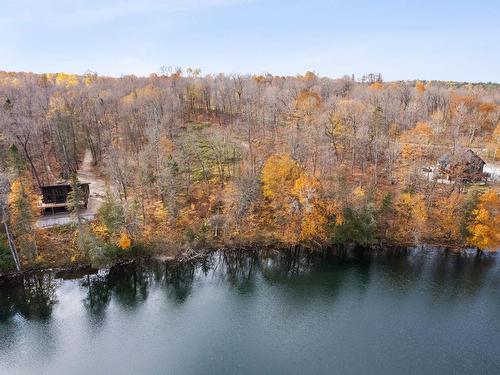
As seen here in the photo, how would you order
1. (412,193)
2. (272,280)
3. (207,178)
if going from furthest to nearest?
(207,178)
(412,193)
(272,280)

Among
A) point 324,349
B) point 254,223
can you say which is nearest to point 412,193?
point 254,223

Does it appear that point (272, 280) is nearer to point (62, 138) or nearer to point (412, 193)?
point (412, 193)

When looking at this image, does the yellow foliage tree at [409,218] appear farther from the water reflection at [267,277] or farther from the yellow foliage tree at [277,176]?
the yellow foliage tree at [277,176]

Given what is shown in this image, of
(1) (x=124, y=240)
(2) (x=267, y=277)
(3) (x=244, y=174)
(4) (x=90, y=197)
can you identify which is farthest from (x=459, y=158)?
(4) (x=90, y=197)

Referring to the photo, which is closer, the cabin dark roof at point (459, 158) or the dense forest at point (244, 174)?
the dense forest at point (244, 174)

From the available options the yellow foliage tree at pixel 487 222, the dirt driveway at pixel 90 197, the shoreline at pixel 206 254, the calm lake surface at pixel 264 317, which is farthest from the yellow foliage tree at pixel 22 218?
the yellow foliage tree at pixel 487 222

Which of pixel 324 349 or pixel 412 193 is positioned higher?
pixel 412 193
